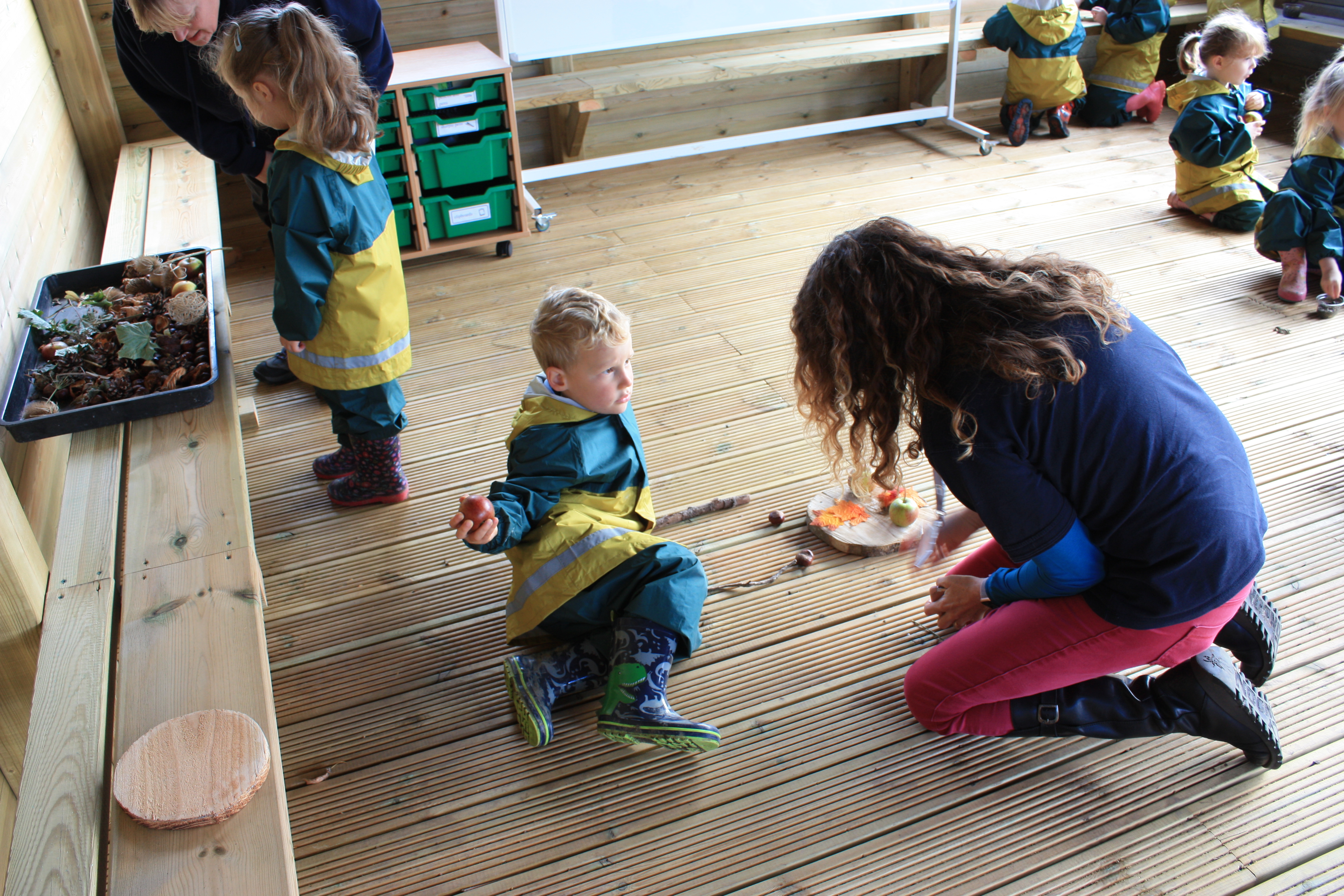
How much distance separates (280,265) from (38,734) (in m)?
0.98

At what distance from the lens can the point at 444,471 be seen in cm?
225

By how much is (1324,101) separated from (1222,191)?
1.90 ft

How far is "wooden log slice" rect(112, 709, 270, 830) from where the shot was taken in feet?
3.06

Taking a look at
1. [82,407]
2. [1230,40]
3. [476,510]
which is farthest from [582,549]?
[1230,40]

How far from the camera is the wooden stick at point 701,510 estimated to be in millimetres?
2039

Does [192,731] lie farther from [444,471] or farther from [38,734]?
[444,471]

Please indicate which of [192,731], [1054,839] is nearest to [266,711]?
[192,731]

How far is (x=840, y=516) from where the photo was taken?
197 centimetres

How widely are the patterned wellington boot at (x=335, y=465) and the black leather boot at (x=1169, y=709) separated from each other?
1553mm

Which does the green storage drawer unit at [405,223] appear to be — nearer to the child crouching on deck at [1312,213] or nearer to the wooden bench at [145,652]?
the wooden bench at [145,652]

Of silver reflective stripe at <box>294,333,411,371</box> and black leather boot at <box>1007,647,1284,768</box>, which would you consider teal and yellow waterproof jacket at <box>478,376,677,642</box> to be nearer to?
silver reflective stripe at <box>294,333,411,371</box>

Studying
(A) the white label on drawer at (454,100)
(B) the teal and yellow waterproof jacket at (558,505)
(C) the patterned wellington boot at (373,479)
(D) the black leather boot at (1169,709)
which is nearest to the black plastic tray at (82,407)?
(C) the patterned wellington boot at (373,479)

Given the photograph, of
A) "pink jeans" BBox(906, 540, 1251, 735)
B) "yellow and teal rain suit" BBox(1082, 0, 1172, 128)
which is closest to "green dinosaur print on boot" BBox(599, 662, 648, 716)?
"pink jeans" BBox(906, 540, 1251, 735)

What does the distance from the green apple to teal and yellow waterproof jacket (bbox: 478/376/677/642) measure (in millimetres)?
566
